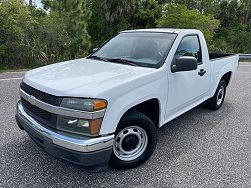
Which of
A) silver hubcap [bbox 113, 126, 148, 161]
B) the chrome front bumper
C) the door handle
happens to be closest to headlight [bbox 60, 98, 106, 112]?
the chrome front bumper

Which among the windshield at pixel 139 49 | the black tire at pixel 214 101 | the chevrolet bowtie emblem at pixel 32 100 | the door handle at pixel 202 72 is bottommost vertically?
the black tire at pixel 214 101

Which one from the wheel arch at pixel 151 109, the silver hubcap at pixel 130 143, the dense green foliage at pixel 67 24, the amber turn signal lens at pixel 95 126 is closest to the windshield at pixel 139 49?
the wheel arch at pixel 151 109

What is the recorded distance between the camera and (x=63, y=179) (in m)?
3.13

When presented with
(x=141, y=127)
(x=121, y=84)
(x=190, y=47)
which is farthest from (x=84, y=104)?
Answer: (x=190, y=47)

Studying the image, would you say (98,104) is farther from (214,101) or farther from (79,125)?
(214,101)

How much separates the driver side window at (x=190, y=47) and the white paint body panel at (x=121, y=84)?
0.10 m

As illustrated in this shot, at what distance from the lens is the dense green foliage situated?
10000 mm

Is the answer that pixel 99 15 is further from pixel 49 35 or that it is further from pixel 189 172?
pixel 189 172

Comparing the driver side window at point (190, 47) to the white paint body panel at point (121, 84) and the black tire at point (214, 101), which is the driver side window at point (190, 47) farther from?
the black tire at point (214, 101)

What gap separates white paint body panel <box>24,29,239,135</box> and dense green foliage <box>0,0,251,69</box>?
275 inches

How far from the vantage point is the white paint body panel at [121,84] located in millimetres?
2869

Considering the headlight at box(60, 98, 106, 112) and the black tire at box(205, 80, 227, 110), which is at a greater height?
the headlight at box(60, 98, 106, 112)

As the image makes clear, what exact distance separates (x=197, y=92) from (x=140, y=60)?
133 centimetres

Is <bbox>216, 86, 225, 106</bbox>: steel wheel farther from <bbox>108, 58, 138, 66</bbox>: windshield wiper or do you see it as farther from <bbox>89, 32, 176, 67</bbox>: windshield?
<bbox>108, 58, 138, 66</bbox>: windshield wiper
